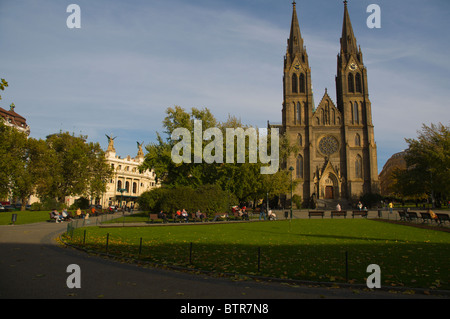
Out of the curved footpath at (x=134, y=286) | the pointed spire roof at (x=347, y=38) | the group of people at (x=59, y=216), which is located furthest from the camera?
the pointed spire roof at (x=347, y=38)

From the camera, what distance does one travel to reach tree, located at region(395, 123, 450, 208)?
136ft

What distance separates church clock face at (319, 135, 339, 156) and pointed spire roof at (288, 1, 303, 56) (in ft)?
65.3

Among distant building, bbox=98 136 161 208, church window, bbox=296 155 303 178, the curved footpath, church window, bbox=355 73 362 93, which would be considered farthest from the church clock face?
the curved footpath

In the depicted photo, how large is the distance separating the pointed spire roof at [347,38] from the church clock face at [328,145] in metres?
19.3

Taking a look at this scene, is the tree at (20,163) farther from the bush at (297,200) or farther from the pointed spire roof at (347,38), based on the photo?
the pointed spire roof at (347,38)

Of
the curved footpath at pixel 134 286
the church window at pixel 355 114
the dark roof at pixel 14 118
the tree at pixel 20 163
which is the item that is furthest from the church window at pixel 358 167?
the dark roof at pixel 14 118

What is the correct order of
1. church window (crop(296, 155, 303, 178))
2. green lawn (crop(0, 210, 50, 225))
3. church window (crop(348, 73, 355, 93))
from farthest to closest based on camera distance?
church window (crop(348, 73, 355, 93)) → church window (crop(296, 155, 303, 178)) → green lawn (crop(0, 210, 50, 225))

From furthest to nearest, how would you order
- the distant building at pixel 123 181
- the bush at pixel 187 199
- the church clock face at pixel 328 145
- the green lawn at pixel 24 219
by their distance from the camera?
the distant building at pixel 123 181 → the church clock face at pixel 328 145 → the bush at pixel 187 199 → the green lawn at pixel 24 219

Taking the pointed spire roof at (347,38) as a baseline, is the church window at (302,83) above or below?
below

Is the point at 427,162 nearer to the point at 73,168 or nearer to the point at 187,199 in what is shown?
the point at 187,199

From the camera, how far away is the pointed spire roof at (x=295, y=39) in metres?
67.3

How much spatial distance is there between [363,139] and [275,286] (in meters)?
60.5

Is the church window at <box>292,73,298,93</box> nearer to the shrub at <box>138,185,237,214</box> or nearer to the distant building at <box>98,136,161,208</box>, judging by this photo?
the shrub at <box>138,185,237,214</box>

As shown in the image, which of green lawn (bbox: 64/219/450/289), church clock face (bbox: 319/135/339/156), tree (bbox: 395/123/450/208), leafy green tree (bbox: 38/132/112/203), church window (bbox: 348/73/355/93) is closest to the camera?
green lawn (bbox: 64/219/450/289)
